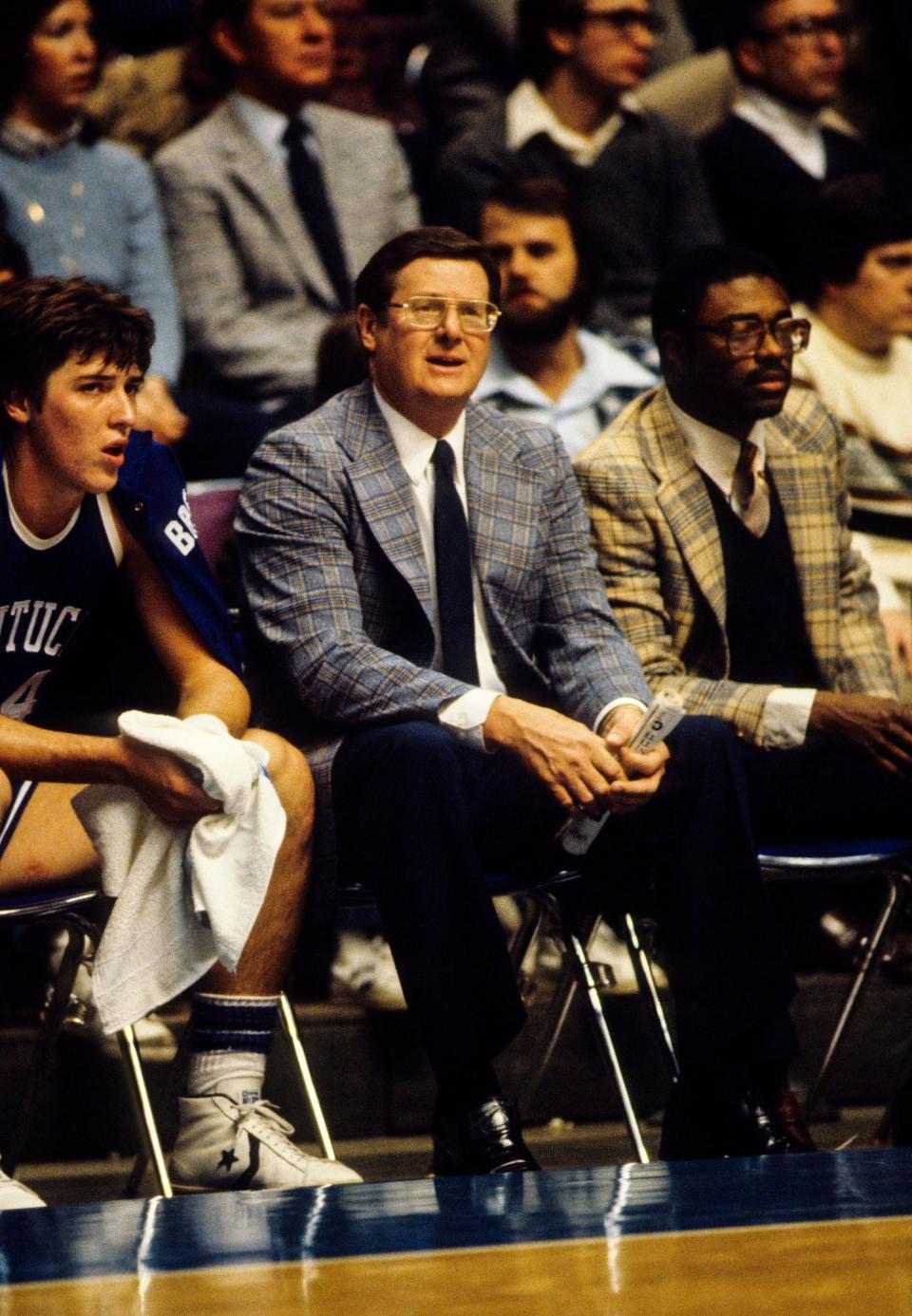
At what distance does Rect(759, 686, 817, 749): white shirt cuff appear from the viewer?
3.42 metres

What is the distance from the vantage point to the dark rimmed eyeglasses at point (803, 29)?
5.48 meters

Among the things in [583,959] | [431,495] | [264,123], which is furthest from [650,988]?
[264,123]

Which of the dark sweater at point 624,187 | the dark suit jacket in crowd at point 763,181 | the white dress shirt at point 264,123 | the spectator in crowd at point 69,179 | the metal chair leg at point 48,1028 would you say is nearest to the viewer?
the metal chair leg at point 48,1028

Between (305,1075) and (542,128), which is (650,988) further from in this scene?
(542,128)

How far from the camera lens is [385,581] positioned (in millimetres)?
3322

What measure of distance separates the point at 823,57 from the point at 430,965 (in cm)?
352

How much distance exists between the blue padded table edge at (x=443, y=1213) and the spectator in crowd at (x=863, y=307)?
2.16 meters

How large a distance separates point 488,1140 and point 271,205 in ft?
8.99

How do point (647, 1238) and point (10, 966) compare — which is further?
point (10, 966)

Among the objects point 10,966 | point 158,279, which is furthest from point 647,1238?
point 158,279

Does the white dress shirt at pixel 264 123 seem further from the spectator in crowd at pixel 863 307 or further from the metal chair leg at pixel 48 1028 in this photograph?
the metal chair leg at pixel 48 1028

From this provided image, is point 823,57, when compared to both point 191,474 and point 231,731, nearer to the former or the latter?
point 191,474

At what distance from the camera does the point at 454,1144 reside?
288 cm

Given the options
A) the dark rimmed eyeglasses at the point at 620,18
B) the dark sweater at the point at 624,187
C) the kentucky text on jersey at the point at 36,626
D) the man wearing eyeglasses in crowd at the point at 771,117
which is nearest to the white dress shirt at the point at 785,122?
the man wearing eyeglasses in crowd at the point at 771,117
